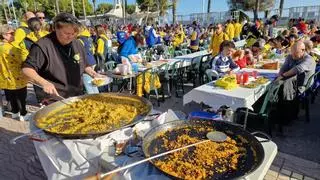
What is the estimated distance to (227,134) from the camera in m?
1.71

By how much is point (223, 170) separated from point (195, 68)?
5.83 m

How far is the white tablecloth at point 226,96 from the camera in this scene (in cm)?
349

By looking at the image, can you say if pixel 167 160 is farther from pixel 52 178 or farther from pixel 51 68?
pixel 51 68

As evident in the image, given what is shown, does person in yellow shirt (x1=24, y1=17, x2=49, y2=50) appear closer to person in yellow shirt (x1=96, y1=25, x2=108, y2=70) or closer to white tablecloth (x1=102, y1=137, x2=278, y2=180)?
person in yellow shirt (x1=96, y1=25, x2=108, y2=70)

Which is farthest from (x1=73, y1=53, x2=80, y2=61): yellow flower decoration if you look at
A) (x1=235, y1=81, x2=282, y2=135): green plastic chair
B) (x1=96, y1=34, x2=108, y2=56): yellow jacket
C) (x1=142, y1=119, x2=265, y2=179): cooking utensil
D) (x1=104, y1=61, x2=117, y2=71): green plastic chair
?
(x1=96, y1=34, x2=108, y2=56): yellow jacket

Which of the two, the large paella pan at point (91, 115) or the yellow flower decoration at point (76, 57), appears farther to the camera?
the yellow flower decoration at point (76, 57)

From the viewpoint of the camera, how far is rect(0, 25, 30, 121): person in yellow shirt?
479 centimetres

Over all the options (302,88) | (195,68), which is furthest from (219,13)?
(302,88)

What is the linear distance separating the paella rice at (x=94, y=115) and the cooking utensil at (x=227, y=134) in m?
0.26

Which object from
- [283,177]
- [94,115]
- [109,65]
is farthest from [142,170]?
[109,65]

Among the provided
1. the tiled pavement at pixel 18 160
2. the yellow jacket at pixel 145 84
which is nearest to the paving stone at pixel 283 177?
the tiled pavement at pixel 18 160

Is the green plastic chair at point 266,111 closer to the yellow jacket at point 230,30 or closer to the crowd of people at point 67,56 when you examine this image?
the crowd of people at point 67,56

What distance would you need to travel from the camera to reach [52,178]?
1667 mm

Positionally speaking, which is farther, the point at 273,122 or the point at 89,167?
the point at 273,122
